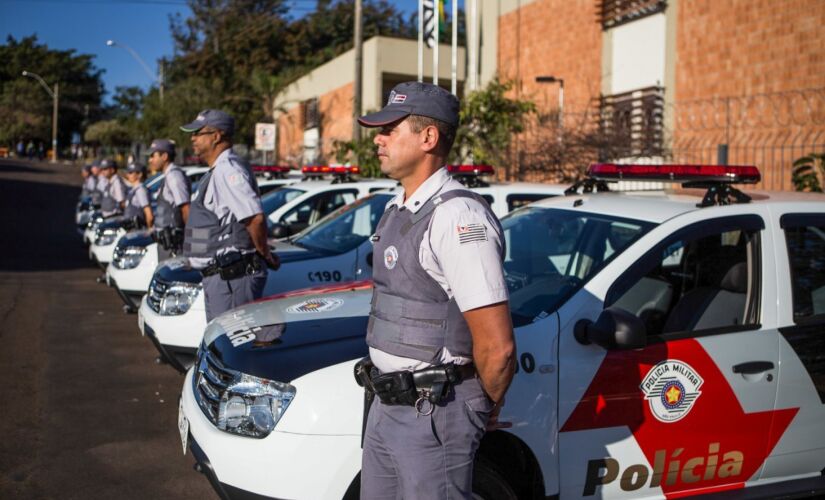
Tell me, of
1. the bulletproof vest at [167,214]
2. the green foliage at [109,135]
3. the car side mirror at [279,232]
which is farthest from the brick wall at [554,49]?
the green foliage at [109,135]

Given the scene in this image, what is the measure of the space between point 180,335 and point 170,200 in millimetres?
1526

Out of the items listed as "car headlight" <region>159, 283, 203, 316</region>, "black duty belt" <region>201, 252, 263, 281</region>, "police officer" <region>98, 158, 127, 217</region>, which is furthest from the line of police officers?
"police officer" <region>98, 158, 127, 217</region>

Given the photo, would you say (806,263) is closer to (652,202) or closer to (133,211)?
(652,202)

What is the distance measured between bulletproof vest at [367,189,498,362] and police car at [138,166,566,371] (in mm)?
2865

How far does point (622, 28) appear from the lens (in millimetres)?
14734

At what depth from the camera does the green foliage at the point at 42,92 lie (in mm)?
70375

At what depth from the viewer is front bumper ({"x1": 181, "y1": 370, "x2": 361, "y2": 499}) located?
9.52 feet

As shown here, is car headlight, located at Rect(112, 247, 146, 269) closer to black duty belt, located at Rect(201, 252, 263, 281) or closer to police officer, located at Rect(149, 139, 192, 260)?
police officer, located at Rect(149, 139, 192, 260)

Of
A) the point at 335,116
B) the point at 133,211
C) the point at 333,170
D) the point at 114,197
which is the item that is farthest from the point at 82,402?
the point at 335,116

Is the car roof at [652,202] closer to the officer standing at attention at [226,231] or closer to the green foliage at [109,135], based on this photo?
the officer standing at attention at [226,231]

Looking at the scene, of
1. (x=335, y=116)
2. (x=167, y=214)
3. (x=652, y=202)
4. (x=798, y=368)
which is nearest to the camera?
(x=798, y=368)

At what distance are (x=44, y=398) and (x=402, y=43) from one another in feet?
65.0

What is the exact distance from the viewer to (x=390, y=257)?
2.46 m

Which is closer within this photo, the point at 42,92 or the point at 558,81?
the point at 558,81
